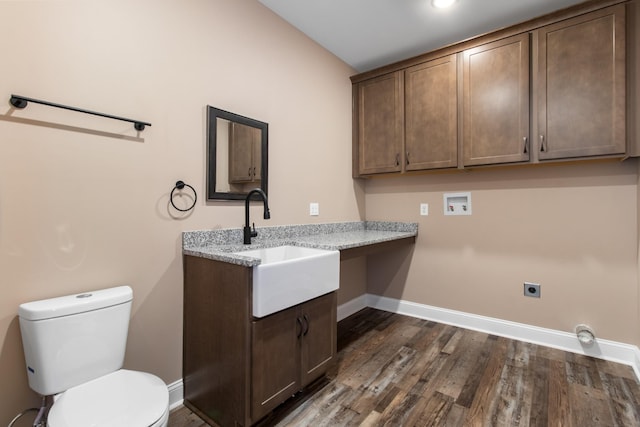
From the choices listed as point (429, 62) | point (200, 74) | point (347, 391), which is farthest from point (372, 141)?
point (347, 391)

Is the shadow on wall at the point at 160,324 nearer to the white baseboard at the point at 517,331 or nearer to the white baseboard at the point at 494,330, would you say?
the white baseboard at the point at 494,330

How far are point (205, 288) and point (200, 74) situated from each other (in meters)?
1.25

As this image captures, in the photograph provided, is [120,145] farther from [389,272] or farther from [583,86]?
[583,86]

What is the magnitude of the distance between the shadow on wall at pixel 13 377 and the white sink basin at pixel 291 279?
3.07 feet

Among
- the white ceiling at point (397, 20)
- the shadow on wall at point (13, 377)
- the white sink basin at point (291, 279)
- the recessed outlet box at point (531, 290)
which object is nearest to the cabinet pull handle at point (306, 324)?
the white sink basin at point (291, 279)

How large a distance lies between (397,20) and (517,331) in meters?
2.68

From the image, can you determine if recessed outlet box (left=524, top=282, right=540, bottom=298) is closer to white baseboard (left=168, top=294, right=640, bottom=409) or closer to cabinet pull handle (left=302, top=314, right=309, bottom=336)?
white baseboard (left=168, top=294, right=640, bottom=409)

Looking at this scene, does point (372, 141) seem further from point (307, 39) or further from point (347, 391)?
point (347, 391)

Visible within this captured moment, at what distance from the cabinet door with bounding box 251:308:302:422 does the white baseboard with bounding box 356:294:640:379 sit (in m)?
1.74

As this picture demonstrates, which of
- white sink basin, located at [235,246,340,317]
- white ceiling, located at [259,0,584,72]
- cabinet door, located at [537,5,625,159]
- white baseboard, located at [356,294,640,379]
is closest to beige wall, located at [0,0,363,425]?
white ceiling, located at [259,0,584,72]

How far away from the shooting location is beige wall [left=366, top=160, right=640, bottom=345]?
2.14 metres

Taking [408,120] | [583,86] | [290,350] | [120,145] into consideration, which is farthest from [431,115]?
[120,145]

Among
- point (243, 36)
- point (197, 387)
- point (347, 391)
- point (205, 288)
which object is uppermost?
point (243, 36)

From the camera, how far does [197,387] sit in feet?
5.35
